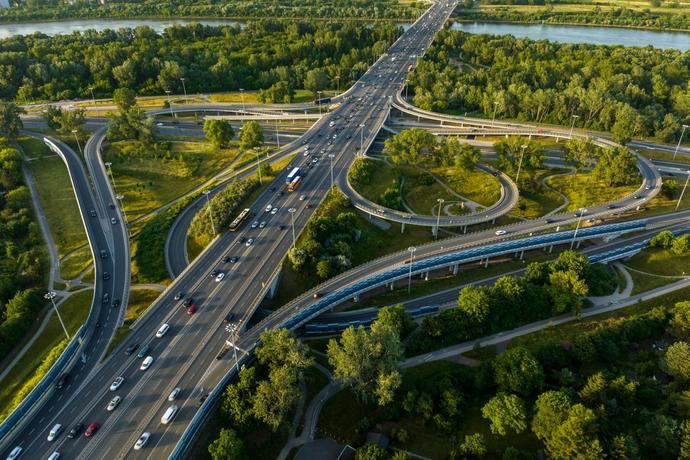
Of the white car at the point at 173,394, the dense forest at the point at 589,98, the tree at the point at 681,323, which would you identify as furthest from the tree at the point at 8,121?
the tree at the point at 681,323

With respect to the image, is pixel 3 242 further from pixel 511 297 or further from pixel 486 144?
pixel 486 144

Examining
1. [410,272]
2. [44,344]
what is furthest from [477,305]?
[44,344]

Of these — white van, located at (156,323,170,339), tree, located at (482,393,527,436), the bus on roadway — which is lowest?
tree, located at (482,393,527,436)

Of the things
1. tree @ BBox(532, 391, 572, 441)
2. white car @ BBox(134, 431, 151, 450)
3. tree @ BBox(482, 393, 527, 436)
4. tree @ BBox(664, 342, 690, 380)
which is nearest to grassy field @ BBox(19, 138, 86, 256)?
white car @ BBox(134, 431, 151, 450)

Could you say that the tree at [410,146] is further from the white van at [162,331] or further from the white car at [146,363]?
the white car at [146,363]

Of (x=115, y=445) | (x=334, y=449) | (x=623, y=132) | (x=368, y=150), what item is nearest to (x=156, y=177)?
(x=368, y=150)

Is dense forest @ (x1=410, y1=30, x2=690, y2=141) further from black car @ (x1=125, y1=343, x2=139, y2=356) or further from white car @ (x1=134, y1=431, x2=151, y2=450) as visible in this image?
white car @ (x1=134, y1=431, x2=151, y2=450)
